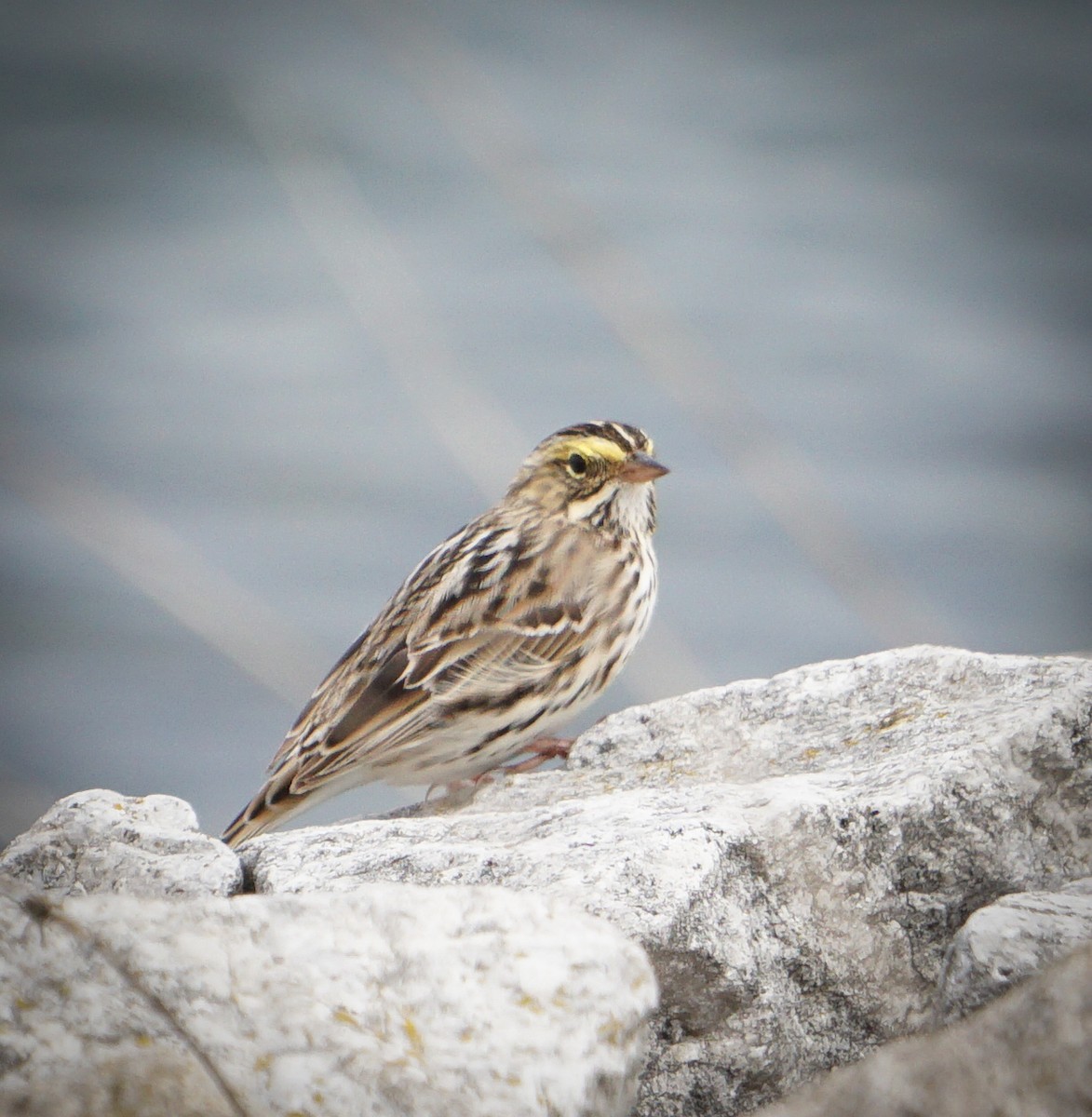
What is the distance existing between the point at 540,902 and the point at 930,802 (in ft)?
3.94

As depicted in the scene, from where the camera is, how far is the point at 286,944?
271 cm

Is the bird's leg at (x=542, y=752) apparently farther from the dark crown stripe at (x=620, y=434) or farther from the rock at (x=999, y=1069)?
the rock at (x=999, y=1069)

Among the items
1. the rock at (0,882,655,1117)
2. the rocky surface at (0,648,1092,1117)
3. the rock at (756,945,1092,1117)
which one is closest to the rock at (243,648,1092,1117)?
the rocky surface at (0,648,1092,1117)

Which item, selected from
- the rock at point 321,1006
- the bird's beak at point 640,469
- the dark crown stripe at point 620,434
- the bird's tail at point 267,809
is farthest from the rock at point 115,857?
the dark crown stripe at point 620,434

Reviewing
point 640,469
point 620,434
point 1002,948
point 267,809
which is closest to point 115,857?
point 267,809

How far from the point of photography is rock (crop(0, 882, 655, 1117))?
234 centimetres

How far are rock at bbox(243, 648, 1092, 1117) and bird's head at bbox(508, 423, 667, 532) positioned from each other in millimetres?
2494

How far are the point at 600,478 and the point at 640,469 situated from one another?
27cm

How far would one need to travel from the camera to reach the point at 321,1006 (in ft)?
8.49

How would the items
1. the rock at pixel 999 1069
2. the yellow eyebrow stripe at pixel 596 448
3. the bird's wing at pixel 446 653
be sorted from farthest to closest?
the yellow eyebrow stripe at pixel 596 448
the bird's wing at pixel 446 653
the rock at pixel 999 1069

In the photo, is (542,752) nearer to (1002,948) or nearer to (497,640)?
(497,640)

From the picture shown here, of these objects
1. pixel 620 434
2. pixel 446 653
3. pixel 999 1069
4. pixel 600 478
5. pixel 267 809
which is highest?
pixel 620 434

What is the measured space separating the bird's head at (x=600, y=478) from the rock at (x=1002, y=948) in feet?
12.1

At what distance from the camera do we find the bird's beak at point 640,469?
21.1 ft
